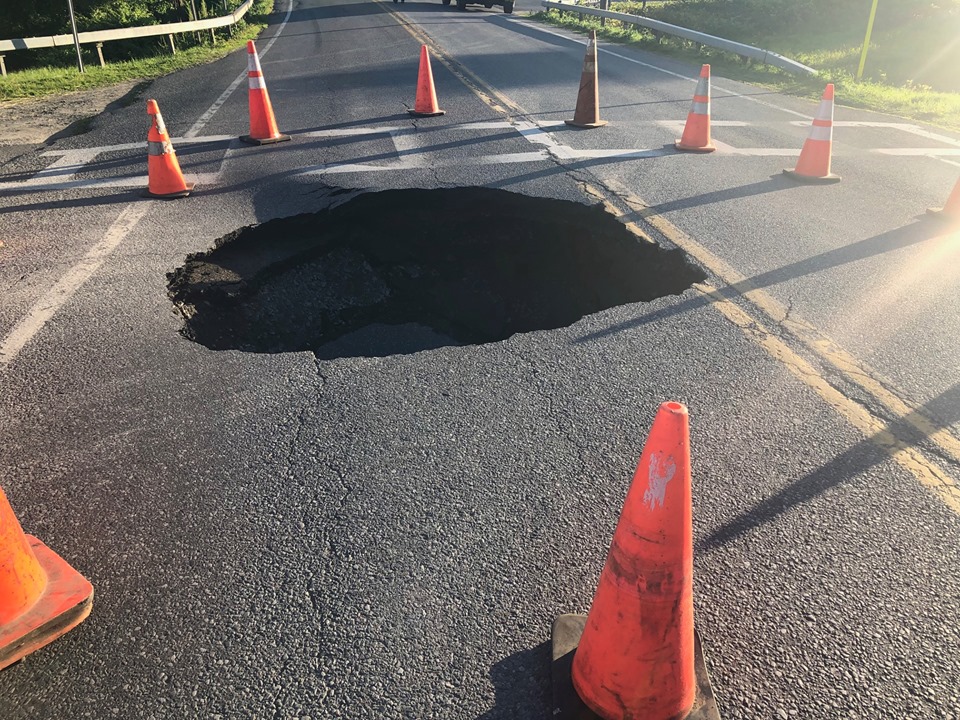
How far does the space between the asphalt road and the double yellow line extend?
21mm

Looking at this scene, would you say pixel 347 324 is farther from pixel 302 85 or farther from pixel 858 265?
pixel 302 85

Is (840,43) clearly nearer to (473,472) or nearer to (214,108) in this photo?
(214,108)

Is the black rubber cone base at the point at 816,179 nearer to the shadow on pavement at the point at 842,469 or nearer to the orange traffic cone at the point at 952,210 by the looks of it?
the orange traffic cone at the point at 952,210

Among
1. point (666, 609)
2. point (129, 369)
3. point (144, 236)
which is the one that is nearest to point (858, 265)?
point (666, 609)

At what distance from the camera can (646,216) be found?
589 centimetres

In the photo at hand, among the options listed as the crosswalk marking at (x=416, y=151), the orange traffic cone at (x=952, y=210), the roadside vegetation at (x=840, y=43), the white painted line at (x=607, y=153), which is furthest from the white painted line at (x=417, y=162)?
the roadside vegetation at (x=840, y=43)

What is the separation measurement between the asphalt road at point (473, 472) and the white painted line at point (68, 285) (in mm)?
26

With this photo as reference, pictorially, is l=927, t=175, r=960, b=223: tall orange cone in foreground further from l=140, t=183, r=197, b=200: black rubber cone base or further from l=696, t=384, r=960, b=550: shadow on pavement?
l=140, t=183, r=197, b=200: black rubber cone base

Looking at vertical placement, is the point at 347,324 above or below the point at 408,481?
below

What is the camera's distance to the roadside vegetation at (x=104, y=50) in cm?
1289

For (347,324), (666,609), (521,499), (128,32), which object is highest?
(128,32)

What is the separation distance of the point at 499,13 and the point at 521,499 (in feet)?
109

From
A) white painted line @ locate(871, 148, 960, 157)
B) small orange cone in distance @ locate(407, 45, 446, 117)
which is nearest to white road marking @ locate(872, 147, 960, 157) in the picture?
white painted line @ locate(871, 148, 960, 157)

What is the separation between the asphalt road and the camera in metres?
2.12
